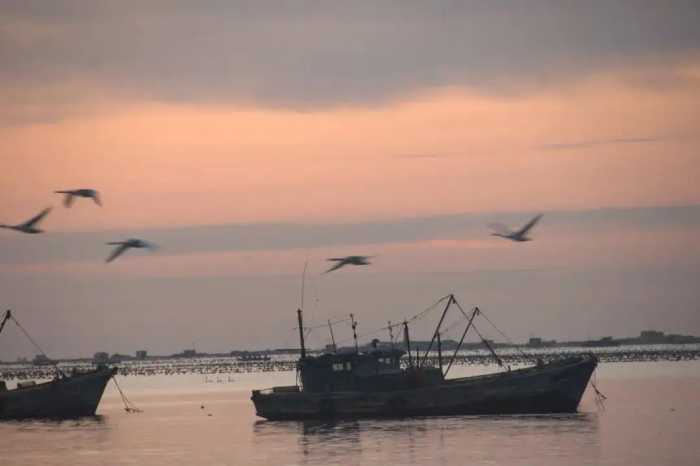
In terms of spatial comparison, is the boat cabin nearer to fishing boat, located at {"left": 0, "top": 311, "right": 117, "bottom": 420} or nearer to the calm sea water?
the calm sea water

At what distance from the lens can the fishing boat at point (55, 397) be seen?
101562 mm

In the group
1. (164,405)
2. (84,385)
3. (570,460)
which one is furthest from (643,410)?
(164,405)

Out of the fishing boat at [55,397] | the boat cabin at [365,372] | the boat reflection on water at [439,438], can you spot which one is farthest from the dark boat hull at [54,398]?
Answer: the boat cabin at [365,372]

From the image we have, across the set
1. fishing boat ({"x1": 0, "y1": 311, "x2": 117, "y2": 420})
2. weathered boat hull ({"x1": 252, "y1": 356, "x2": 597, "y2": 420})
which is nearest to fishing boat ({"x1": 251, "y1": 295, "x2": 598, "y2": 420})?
weathered boat hull ({"x1": 252, "y1": 356, "x2": 597, "y2": 420})

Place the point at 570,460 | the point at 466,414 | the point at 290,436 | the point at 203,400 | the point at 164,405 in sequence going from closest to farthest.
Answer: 1. the point at 570,460
2. the point at 290,436
3. the point at 466,414
4. the point at 164,405
5. the point at 203,400

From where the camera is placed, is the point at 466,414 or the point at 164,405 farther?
the point at 164,405

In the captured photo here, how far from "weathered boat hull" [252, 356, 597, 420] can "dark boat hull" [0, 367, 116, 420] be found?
900 inches

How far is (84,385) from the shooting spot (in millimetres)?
102938

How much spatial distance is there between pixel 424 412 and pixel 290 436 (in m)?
10.5

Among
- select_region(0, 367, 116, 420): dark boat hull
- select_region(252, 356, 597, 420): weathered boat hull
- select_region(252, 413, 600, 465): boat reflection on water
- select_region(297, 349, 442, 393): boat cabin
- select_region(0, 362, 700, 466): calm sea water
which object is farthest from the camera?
select_region(0, 367, 116, 420): dark boat hull

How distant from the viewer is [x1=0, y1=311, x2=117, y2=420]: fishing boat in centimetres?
10156

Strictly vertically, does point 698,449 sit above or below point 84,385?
below

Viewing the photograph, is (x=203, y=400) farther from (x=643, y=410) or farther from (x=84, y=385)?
(x=643, y=410)

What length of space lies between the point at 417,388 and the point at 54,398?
1165 inches
